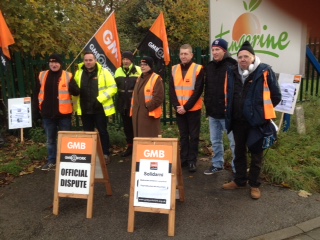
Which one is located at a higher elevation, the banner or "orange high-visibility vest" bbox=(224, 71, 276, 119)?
the banner

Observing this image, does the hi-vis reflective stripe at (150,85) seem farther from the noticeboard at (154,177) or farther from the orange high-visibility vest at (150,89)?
the noticeboard at (154,177)

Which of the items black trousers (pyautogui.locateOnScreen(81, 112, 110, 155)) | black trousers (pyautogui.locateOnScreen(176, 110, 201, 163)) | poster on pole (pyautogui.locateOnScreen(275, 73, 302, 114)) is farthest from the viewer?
poster on pole (pyautogui.locateOnScreen(275, 73, 302, 114))

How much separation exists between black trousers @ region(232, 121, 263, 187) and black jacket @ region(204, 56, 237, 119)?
1.59ft

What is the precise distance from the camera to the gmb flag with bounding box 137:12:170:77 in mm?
6613

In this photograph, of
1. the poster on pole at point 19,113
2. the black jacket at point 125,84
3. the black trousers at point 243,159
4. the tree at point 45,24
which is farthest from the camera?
the tree at point 45,24

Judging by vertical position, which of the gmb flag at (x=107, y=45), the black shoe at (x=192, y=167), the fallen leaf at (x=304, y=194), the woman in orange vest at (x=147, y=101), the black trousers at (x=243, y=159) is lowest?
the fallen leaf at (x=304, y=194)

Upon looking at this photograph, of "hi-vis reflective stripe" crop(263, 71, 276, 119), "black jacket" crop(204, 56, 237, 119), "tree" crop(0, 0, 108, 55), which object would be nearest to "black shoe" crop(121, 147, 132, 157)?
"black jacket" crop(204, 56, 237, 119)

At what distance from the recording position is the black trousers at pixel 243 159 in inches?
175

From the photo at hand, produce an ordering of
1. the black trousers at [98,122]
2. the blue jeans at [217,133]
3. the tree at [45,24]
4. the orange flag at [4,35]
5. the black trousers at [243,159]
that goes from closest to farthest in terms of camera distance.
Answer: the black trousers at [243,159], the blue jeans at [217,133], the black trousers at [98,122], the orange flag at [4,35], the tree at [45,24]

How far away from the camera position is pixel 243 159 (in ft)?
15.3

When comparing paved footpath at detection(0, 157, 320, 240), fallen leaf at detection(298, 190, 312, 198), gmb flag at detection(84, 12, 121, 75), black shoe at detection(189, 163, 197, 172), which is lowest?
paved footpath at detection(0, 157, 320, 240)

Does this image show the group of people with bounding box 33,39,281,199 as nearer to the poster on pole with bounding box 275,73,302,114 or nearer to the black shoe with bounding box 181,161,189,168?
the black shoe with bounding box 181,161,189,168

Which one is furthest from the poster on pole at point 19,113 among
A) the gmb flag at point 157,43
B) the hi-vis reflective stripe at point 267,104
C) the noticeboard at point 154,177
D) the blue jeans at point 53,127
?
the hi-vis reflective stripe at point 267,104

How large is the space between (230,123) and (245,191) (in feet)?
3.29
